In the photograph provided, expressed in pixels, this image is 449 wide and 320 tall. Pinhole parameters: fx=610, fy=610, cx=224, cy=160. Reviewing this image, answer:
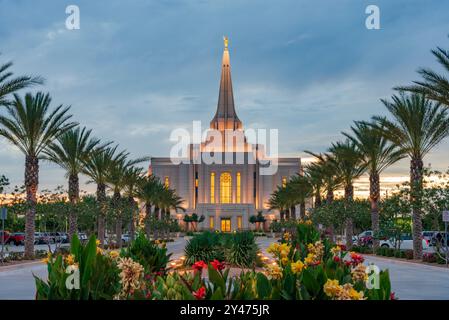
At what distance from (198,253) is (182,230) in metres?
73.3

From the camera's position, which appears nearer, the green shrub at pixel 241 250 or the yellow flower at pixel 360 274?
the yellow flower at pixel 360 274

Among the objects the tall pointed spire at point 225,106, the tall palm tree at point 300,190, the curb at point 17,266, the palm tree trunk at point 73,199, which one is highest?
the tall pointed spire at point 225,106

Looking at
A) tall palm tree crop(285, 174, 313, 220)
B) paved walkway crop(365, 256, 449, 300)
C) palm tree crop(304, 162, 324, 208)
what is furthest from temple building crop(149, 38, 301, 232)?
paved walkway crop(365, 256, 449, 300)

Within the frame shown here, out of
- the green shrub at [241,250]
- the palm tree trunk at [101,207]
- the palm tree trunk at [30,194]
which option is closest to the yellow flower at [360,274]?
the green shrub at [241,250]

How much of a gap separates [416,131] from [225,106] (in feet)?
292

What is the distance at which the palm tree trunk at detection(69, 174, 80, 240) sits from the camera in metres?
30.4

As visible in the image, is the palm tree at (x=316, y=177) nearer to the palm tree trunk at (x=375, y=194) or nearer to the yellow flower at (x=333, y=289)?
the palm tree trunk at (x=375, y=194)

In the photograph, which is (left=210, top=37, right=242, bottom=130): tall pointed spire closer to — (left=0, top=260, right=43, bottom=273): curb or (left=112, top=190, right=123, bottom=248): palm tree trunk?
(left=112, top=190, right=123, bottom=248): palm tree trunk

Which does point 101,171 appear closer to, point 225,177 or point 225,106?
point 225,177

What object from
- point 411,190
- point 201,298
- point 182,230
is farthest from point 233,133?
point 201,298

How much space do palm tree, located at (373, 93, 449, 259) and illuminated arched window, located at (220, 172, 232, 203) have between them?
74300mm

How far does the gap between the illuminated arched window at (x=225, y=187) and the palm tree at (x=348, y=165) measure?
206 feet

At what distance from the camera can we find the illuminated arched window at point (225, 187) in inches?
4001

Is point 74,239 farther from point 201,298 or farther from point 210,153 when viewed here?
point 210,153
